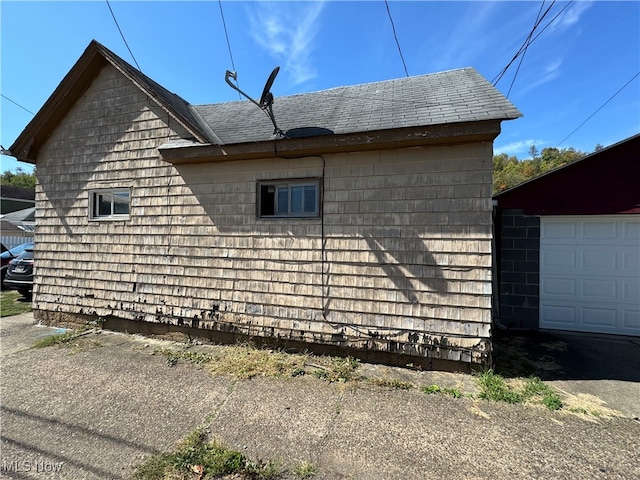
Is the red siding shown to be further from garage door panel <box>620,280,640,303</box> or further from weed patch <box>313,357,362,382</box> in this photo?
weed patch <box>313,357,362,382</box>

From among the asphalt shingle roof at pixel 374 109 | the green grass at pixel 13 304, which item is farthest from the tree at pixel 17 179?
the asphalt shingle roof at pixel 374 109

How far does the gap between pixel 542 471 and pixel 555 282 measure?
15.0 ft

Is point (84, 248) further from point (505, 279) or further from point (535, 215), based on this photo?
point (535, 215)

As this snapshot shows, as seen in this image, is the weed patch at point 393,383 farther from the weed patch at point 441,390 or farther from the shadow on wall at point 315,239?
the shadow on wall at point 315,239

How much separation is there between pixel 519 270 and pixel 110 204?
780 centimetres

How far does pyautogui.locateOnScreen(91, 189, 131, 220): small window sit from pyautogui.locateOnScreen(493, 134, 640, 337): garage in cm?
691

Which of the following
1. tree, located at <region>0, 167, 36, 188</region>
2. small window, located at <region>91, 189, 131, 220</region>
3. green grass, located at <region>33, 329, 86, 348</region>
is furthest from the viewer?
tree, located at <region>0, 167, 36, 188</region>

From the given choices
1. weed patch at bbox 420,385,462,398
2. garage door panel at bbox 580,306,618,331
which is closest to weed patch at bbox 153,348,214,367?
weed patch at bbox 420,385,462,398

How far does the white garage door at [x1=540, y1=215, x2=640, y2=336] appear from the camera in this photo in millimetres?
5602

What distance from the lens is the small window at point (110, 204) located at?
5785mm
